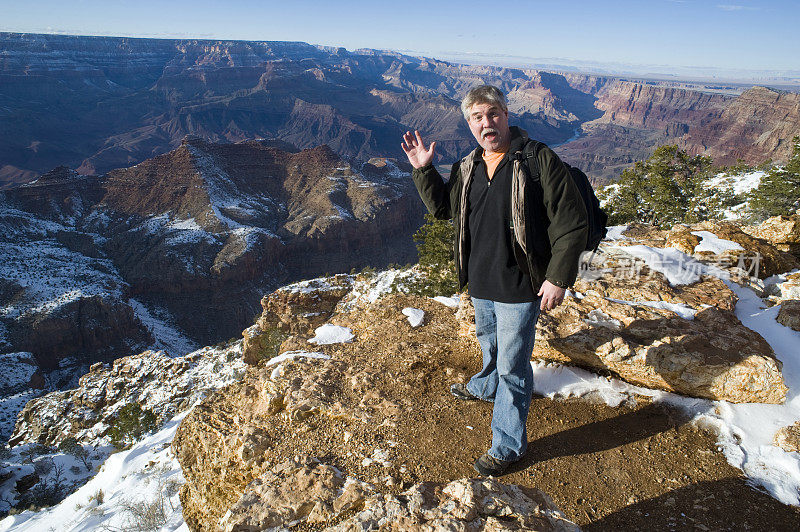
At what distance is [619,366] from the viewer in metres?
4.13

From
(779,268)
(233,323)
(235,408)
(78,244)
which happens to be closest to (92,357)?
(233,323)

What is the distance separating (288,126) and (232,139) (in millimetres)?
30895

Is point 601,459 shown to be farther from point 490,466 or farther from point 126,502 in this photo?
point 126,502

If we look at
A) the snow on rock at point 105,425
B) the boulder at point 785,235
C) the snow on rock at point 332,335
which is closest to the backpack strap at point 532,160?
the snow on rock at point 332,335

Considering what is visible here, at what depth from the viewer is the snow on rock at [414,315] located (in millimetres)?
6082

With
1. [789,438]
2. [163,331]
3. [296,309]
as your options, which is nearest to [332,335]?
[789,438]

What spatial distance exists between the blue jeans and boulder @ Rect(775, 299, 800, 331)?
13.3 feet

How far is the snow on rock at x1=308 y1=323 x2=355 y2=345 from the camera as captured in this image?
597 cm

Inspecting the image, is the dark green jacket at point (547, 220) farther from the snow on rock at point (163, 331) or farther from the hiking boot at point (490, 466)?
the snow on rock at point (163, 331)

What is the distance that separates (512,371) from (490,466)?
30.0 inches

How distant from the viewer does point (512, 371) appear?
308 cm

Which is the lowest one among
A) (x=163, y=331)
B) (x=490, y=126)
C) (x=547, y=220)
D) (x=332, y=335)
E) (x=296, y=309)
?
(x=163, y=331)

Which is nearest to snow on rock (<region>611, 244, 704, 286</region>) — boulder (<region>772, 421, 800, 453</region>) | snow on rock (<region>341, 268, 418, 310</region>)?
boulder (<region>772, 421, 800, 453</region>)

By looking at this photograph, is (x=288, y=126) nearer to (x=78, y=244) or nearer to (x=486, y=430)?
(x=78, y=244)
